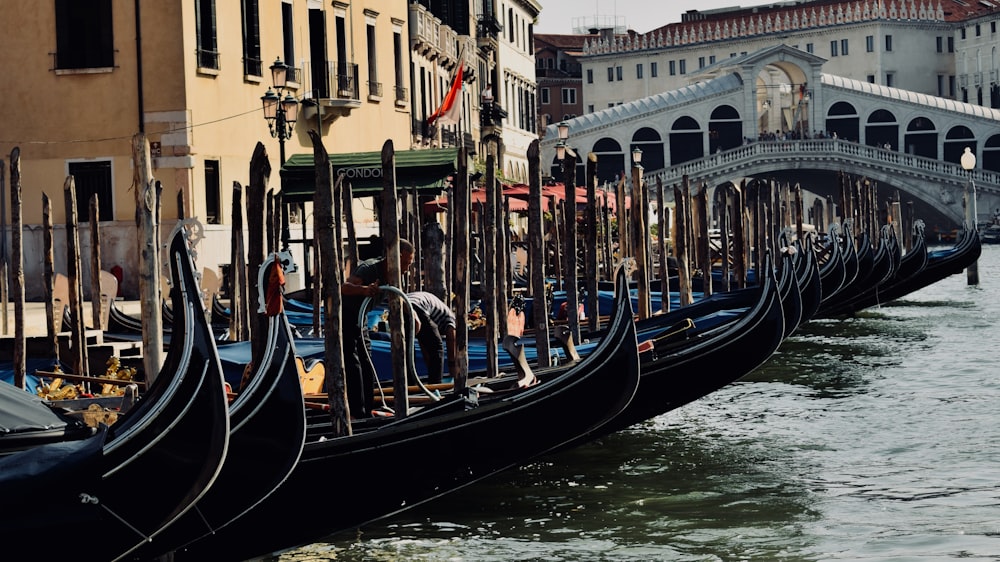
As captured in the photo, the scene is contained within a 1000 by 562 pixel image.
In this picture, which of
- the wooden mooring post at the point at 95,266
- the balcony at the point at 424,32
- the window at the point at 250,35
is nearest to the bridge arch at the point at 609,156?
the balcony at the point at 424,32

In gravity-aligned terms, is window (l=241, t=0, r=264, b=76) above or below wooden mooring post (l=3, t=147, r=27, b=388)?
above

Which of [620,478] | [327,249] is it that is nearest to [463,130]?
[620,478]

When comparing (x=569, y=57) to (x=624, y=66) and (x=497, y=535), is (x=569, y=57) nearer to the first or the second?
(x=624, y=66)

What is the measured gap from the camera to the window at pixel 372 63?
17.5 m

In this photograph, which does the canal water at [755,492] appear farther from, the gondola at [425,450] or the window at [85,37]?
the window at [85,37]

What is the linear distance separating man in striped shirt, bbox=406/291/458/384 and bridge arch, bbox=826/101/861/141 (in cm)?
3875

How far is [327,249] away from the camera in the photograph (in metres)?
5.76

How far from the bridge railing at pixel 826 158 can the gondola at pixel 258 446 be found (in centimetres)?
3321

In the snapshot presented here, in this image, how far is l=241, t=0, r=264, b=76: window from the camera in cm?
1422

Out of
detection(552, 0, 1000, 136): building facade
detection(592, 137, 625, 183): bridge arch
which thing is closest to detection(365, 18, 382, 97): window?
detection(592, 137, 625, 183): bridge arch

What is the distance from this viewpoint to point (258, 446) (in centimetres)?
→ 471

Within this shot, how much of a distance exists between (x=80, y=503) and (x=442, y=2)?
19711mm

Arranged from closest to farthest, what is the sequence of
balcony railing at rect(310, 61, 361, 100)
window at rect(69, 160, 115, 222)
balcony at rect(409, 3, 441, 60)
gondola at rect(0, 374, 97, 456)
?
gondola at rect(0, 374, 97, 456) → window at rect(69, 160, 115, 222) → balcony railing at rect(310, 61, 361, 100) → balcony at rect(409, 3, 441, 60)

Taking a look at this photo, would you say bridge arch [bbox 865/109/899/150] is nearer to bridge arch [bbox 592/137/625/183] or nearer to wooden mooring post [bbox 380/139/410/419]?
bridge arch [bbox 592/137/625/183]
